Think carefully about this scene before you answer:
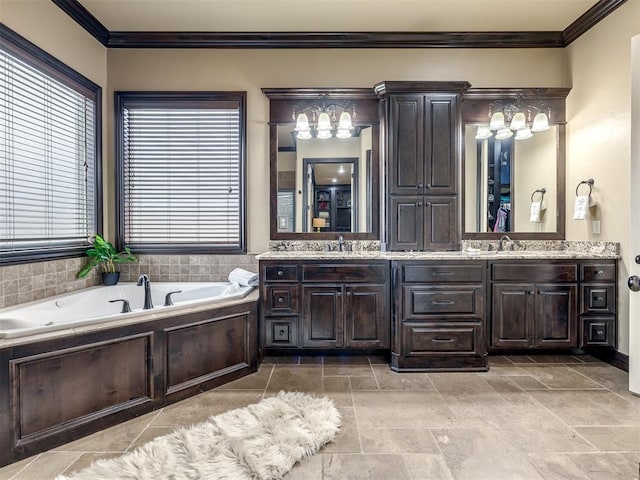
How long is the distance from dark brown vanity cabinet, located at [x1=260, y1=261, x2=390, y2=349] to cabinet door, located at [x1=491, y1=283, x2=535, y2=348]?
89 centimetres

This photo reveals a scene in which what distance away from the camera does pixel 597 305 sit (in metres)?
2.80

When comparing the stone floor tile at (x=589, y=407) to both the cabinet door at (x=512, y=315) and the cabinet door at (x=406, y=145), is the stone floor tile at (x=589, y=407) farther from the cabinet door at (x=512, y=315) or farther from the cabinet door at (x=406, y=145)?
the cabinet door at (x=406, y=145)

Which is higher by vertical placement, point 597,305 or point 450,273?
point 450,273

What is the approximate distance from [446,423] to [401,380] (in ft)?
1.95

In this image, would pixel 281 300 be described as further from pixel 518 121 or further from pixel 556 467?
pixel 518 121

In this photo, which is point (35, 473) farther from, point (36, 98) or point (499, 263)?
point (499, 263)

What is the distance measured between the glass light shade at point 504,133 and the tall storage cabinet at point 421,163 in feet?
1.71

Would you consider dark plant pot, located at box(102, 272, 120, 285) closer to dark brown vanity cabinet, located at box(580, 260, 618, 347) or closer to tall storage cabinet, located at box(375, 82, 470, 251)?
tall storage cabinet, located at box(375, 82, 470, 251)

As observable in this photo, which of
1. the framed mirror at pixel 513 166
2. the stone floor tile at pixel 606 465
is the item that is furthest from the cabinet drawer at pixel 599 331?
the stone floor tile at pixel 606 465

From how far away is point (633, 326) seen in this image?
225 cm

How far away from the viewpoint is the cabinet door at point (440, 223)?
3082 millimetres

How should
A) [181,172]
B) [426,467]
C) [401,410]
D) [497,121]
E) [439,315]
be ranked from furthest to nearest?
[181,172]
[497,121]
[439,315]
[401,410]
[426,467]

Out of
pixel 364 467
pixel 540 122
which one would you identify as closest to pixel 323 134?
pixel 540 122

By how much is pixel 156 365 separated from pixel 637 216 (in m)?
3.18
